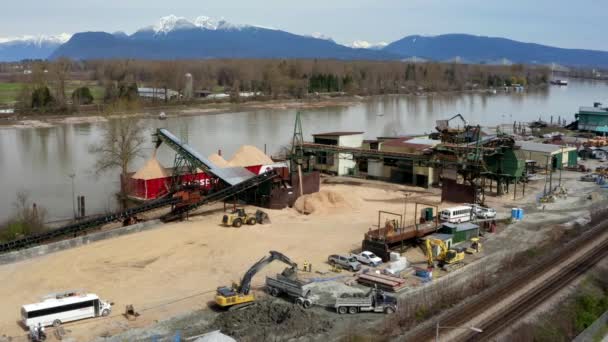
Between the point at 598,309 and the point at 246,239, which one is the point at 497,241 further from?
the point at 246,239

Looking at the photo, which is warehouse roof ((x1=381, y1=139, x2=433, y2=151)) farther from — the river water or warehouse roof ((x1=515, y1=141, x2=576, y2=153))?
the river water

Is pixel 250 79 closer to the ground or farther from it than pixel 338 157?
farther from it

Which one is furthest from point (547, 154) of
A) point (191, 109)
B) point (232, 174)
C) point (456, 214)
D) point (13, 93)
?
point (13, 93)

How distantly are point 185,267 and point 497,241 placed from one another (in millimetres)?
7684

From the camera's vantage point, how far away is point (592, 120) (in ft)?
135

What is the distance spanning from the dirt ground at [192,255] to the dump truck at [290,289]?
26.5 inches

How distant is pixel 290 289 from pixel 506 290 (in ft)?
13.4

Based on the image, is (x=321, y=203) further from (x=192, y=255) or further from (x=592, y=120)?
(x=592, y=120)

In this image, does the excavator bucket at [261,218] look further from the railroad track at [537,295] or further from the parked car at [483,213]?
the railroad track at [537,295]

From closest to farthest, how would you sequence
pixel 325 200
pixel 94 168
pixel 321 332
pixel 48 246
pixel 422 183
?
1. pixel 321 332
2. pixel 48 246
3. pixel 325 200
4. pixel 422 183
5. pixel 94 168

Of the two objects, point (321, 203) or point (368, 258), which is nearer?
point (368, 258)

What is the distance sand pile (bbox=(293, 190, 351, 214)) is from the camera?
18531 millimetres

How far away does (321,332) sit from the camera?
9812 mm

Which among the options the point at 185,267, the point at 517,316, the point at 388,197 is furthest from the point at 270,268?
the point at 388,197
